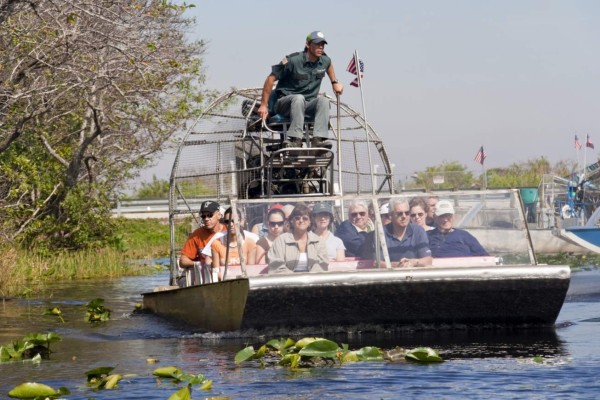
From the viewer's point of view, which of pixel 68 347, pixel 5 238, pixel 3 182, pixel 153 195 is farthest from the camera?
pixel 153 195

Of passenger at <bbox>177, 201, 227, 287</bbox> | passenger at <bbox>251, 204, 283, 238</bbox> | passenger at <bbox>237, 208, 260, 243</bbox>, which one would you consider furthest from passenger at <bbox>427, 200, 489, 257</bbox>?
passenger at <bbox>177, 201, 227, 287</bbox>

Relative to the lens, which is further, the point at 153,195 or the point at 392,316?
the point at 153,195

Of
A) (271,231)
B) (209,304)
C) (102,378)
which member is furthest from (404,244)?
(102,378)

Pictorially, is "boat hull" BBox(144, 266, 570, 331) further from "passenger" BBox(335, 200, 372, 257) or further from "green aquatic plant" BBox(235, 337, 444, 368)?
"green aquatic plant" BBox(235, 337, 444, 368)

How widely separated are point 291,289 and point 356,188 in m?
5.90

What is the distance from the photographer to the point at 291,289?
15.1m

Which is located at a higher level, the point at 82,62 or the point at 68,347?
the point at 82,62

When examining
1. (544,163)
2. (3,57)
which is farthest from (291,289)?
(544,163)

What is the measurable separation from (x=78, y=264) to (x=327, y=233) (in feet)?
52.2

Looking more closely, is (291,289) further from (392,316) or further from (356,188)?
(356,188)

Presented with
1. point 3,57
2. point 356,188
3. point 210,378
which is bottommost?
point 210,378

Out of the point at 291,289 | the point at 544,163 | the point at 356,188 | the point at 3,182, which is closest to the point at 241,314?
the point at 291,289

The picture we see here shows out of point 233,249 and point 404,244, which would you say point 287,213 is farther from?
point 404,244

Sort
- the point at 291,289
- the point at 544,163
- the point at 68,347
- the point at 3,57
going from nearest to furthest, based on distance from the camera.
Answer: the point at 291,289, the point at 68,347, the point at 3,57, the point at 544,163
